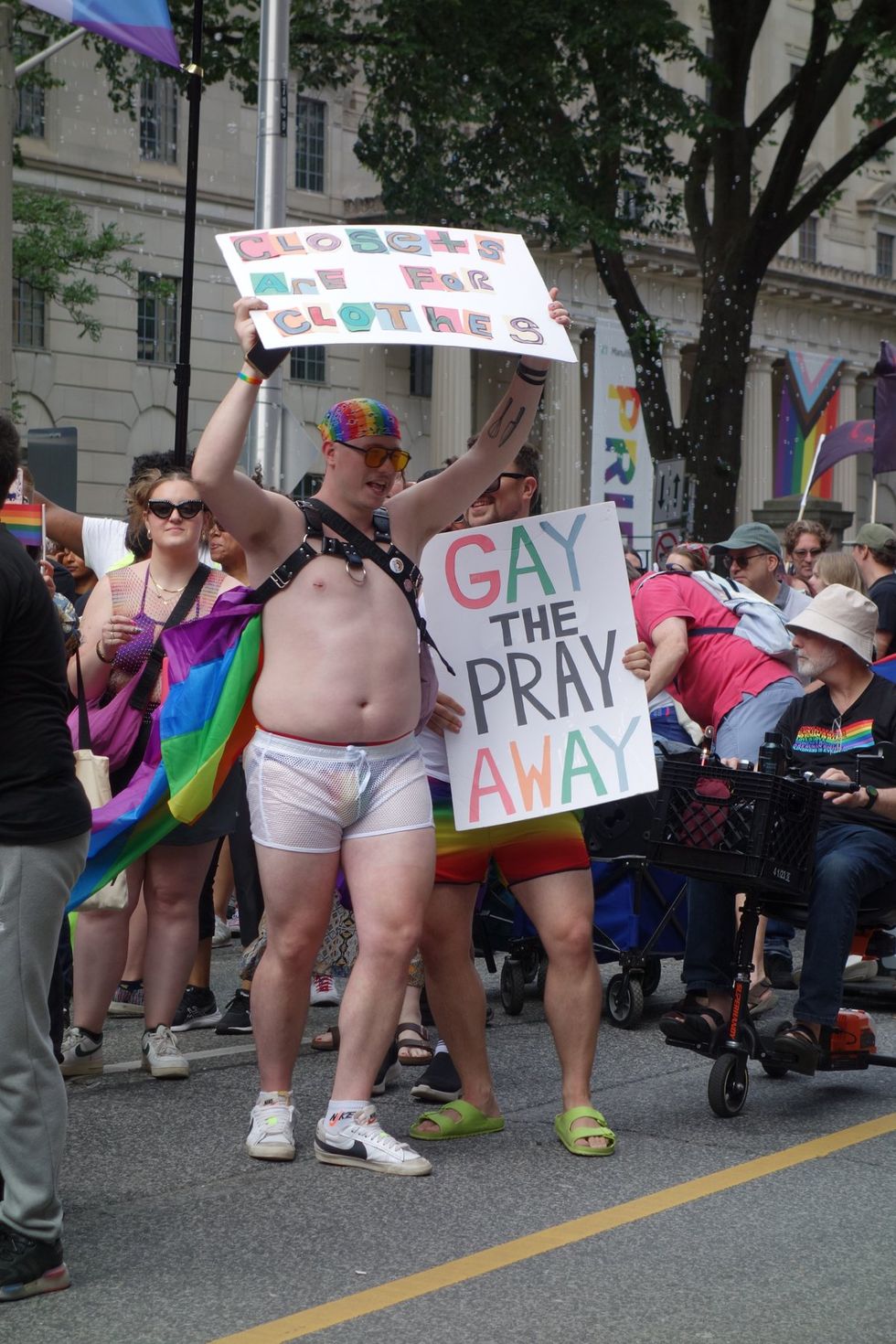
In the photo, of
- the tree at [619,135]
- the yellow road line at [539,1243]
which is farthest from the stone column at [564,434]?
the yellow road line at [539,1243]

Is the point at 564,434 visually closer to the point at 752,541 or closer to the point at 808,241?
the point at 808,241

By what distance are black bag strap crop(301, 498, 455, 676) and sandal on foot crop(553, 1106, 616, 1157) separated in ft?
4.90

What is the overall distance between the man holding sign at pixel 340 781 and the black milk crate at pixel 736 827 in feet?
3.20

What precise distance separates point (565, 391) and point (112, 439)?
14.7 meters

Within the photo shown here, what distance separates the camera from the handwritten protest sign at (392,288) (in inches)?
202

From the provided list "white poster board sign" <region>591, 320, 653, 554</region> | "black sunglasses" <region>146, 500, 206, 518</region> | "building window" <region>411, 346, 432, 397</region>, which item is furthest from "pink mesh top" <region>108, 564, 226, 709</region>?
"building window" <region>411, 346, 432, 397</region>

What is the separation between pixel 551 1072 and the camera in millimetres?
6762

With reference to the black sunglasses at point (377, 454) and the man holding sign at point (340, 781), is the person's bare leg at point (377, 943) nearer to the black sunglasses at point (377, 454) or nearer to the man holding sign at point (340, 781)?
the man holding sign at point (340, 781)

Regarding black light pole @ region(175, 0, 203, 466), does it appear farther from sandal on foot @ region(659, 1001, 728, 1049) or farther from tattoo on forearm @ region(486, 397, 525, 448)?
sandal on foot @ region(659, 1001, 728, 1049)

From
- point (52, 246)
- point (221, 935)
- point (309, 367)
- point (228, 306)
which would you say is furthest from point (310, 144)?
point (221, 935)

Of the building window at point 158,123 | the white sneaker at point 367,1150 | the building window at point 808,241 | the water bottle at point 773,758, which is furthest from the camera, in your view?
the building window at point 808,241

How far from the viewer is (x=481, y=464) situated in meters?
5.74

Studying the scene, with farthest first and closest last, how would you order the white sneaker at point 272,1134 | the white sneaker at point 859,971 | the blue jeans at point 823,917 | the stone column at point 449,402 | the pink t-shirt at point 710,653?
1. the stone column at point 449,402
2. the white sneaker at point 859,971
3. the pink t-shirt at point 710,653
4. the blue jeans at point 823,917
5. the white sneaker at point 272,1134

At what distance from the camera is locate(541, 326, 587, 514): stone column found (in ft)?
143
